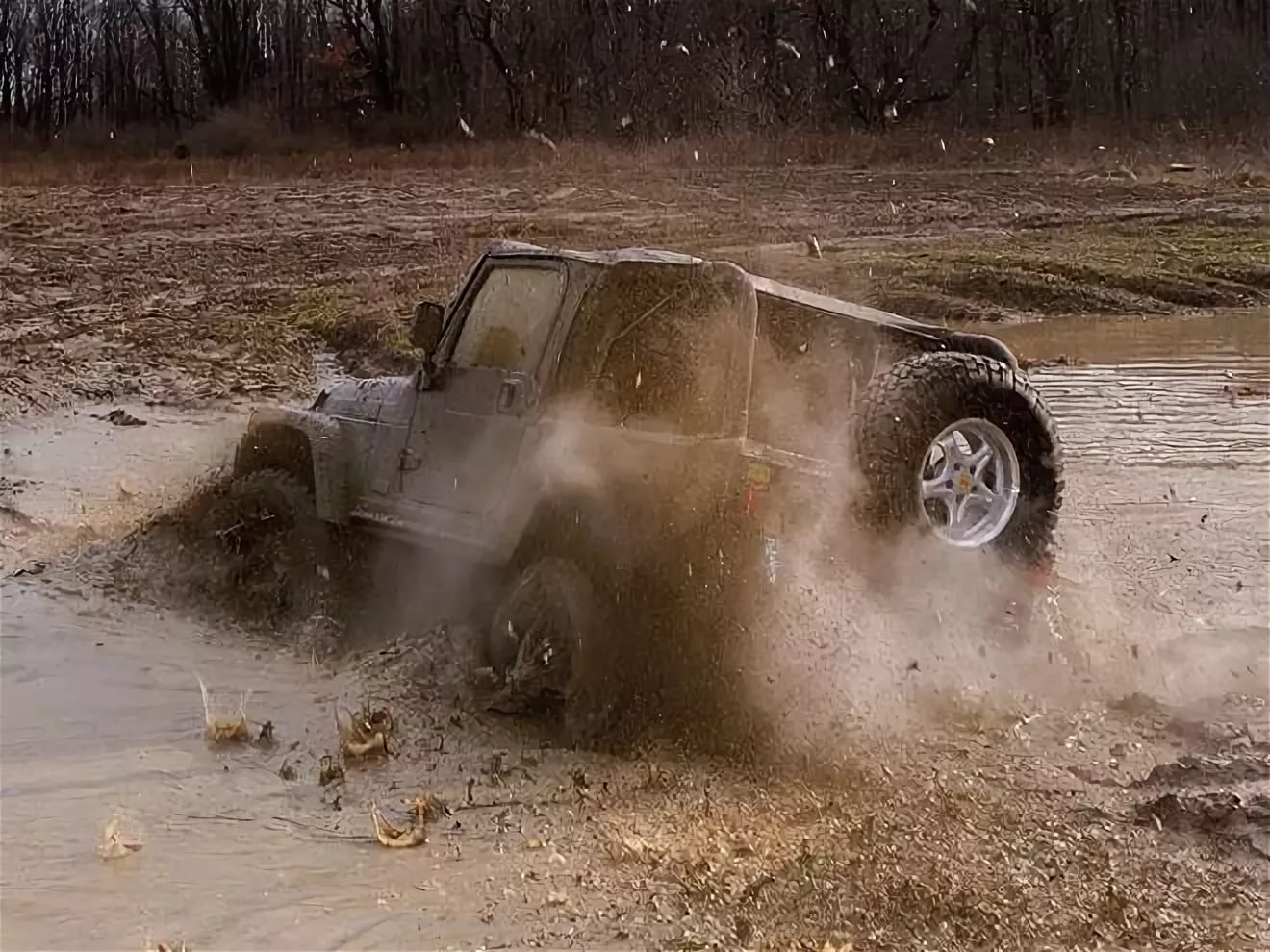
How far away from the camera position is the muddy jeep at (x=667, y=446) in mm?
5652

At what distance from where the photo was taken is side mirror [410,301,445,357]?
6602mm

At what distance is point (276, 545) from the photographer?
750 centimetres

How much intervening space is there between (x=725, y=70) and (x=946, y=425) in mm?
31948

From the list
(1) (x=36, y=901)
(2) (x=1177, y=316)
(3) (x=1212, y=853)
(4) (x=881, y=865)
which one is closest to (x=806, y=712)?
(4) (x=881, y=865)

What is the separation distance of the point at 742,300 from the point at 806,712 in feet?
5.13

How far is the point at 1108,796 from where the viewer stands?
5.31 meters

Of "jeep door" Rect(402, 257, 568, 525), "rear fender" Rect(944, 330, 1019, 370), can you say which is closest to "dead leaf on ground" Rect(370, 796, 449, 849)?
"jeep door" Rect(402, 257, 568, 525)

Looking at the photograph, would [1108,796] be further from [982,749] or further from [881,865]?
[881,865]

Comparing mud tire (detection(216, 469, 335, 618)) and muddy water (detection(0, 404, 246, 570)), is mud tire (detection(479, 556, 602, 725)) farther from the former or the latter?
muddy water (detection(0, 404, 246, 570))

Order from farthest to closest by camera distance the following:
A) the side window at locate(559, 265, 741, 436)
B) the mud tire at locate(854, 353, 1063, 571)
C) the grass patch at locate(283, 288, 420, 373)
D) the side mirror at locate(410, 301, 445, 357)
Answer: the grass patch at locate(283, 288, 420, 373) < the side mirror at locate(410, 301, 445, 357) < the mud tire at locate(854, 353, 1063, 571) < the side window at locate(559, 265, 741, 436)

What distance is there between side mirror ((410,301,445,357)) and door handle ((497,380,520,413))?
0.49 metres

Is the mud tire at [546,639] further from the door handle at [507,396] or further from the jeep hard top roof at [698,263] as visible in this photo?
the jeep hard top roof at [698,263]

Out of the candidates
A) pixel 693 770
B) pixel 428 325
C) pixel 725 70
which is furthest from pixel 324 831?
pixel 725 70

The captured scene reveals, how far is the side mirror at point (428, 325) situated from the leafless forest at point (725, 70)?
82.2ft
